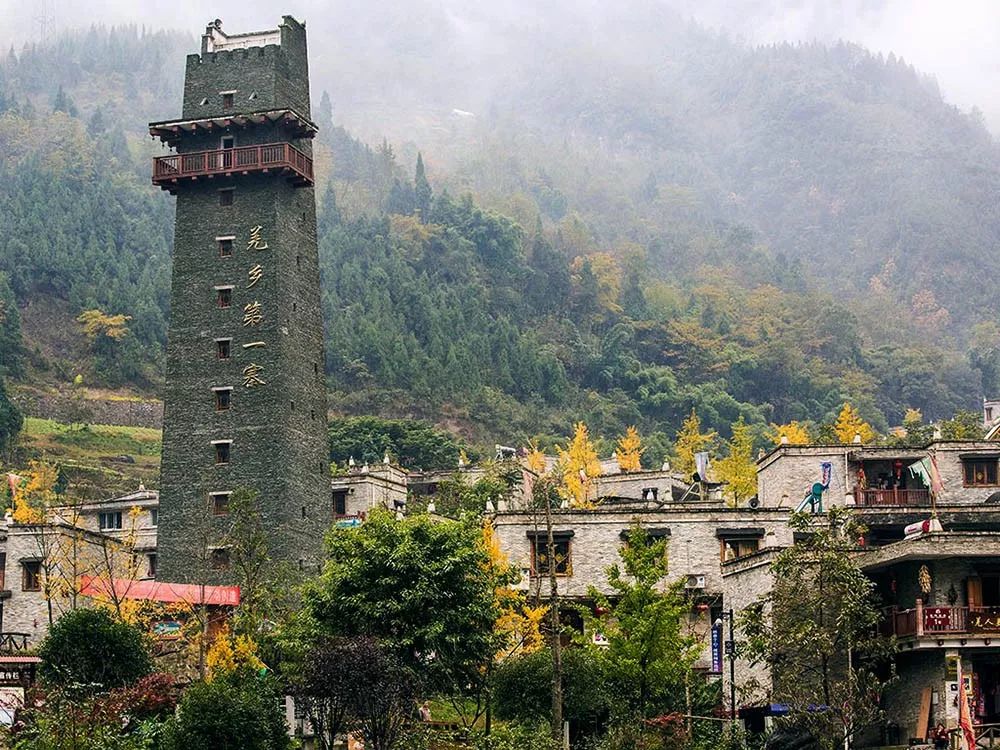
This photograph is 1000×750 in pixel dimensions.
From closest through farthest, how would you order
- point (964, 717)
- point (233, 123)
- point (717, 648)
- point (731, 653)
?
point (964, 717), point (731, 653), point (717, 648), point (233, 123)

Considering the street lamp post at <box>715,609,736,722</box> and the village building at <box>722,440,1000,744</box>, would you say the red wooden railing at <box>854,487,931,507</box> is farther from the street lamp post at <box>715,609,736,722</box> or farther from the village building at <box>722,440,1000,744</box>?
the street lamp post at <box>715,609,736,722</box>

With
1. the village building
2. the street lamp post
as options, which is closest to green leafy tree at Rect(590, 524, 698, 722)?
the street lamp post

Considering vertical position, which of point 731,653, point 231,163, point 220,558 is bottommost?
point 731,653

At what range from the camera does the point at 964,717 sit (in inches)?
1885

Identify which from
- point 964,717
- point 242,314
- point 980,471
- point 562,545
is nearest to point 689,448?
point 242,314

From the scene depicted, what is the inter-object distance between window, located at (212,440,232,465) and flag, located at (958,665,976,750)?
37.2m

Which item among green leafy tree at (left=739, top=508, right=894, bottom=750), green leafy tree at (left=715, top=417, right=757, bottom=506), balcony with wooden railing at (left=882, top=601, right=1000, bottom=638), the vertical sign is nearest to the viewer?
green leafy tree at (left=739, top=508, right=894, bottom=750)

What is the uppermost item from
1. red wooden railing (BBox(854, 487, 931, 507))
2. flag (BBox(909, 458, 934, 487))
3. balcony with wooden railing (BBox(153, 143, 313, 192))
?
balcony with wooden railing (BBox(153, 143, 313, 192))

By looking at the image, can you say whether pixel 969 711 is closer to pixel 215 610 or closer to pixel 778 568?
pixel 778 568

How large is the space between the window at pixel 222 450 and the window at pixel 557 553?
1622 centimetres

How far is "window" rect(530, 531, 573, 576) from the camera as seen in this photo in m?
68.5

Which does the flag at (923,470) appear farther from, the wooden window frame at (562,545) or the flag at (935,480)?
the wooden window frame at (562,545)

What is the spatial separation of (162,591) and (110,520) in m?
26.8

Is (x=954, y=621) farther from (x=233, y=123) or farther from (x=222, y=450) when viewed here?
(x=233, y=123)
